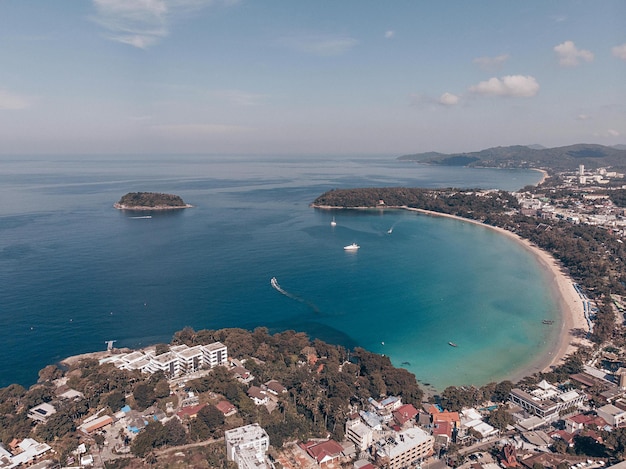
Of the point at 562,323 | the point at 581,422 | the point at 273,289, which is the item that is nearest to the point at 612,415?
the point at 581,422

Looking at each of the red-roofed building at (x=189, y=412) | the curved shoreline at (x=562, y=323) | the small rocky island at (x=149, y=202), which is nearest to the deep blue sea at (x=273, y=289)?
the curved shoreline at (x=562, y=323)

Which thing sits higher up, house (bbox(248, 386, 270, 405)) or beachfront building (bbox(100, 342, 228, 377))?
beachfront building (bbox(100, 342, 228, 377))

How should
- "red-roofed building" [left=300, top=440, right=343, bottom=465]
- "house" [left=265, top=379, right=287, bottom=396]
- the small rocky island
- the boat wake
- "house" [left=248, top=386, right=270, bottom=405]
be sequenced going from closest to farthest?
"red-roofed building" [left=300, top=440, right=343, bottom=465] → "house" [left=248, top=386, right=270, bottom=405] → "house" [left=265, top=379, right=287, bottom=396] → the boat wake → the small rocky island

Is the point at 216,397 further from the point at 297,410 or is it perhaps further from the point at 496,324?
the point at 496,324

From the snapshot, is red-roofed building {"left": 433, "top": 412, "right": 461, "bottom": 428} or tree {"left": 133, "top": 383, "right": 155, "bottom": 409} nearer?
red-roofed building {"left": 433, "top": 412, "right": 461, "bottom": 428}

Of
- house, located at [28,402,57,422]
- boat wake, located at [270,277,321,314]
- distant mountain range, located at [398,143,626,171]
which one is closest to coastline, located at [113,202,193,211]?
boat wake, located at [270,277,321,314]

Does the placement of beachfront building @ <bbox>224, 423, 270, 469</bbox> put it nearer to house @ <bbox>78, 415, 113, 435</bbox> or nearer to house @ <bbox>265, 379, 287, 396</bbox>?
house @ <bbox>265, 379, 287, 396</bbox>

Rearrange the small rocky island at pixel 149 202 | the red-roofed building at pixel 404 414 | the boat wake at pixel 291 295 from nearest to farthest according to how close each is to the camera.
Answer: the red-roofed building at pixel 404 414, the boat wake at pixel 291 295, the small rocky island at pixel 149 202

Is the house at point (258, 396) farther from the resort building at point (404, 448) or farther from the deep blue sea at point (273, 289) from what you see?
the deep blue sea at point (273, 289)

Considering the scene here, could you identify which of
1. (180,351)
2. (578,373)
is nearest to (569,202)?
(578,373)
